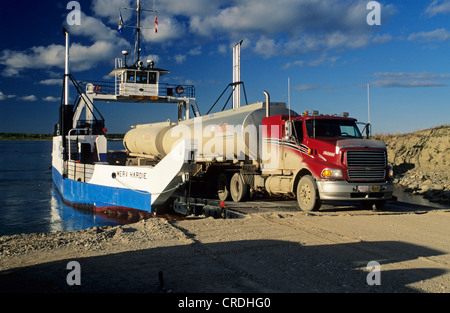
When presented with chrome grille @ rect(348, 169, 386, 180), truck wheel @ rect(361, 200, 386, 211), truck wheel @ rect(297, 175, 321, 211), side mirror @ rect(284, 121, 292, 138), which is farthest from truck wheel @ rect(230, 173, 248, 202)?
chrome grille @ rect(348, 169, 386, 180)

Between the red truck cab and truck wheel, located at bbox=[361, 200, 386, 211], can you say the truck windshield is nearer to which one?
the red truck cab

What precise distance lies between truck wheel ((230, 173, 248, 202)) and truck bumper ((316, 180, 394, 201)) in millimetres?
3450

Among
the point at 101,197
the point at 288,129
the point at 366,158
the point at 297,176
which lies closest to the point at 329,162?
the point at 366,158

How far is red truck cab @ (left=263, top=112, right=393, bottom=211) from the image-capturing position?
11.2 meters

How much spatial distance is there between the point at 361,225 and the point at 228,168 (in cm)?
656

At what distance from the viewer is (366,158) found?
37.7 feet

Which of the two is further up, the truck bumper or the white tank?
the white tank

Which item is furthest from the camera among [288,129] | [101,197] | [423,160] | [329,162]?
[423,160]

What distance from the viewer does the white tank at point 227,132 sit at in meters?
13.8

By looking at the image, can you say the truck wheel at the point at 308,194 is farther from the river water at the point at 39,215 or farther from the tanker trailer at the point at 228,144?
the river water at the point at 39,215

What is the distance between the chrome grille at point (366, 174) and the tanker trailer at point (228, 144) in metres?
2.93

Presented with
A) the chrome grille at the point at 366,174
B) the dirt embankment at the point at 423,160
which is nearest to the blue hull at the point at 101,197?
the chrome grille at the point at 366,174

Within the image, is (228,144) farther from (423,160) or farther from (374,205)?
(423,160)

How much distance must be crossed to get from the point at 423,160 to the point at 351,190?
2197 cm
